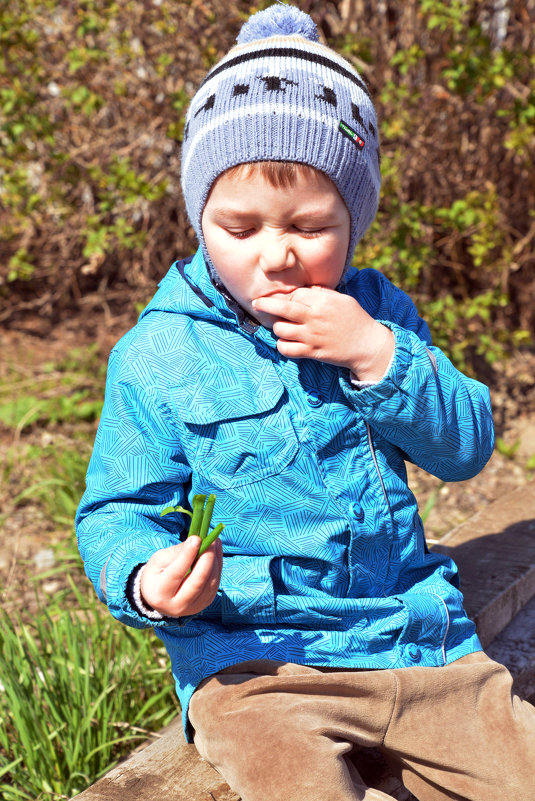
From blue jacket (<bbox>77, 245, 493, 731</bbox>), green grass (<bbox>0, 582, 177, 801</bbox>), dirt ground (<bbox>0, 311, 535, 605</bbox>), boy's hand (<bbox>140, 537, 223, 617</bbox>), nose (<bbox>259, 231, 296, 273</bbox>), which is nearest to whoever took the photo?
boy's hand (<bbox>140, 537, 223, 617</bbox>)

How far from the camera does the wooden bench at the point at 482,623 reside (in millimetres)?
1686

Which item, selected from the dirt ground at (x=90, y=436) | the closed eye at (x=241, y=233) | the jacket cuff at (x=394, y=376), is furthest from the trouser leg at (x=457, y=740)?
the dirt ground at (x=90, y=436)

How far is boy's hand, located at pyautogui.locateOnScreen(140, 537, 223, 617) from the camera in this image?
142cm

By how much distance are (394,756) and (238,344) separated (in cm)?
88

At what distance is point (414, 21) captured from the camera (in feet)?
12.7

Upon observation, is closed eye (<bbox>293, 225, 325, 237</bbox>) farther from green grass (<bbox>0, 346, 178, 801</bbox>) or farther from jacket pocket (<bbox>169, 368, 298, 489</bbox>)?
green grass (<bbox>0, 346, 178, 801</bbox>)

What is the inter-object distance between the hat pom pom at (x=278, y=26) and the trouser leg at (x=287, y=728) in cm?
126

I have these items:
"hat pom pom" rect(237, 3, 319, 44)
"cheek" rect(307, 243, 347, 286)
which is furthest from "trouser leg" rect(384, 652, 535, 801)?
"hat pom pom" rect(237, 3, 319, 44)

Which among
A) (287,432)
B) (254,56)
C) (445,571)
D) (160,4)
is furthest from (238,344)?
(160,4)

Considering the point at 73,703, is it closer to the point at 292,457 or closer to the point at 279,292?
the point at 292,457

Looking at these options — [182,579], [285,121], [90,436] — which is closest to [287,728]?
[182,579]

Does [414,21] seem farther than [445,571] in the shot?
Yes

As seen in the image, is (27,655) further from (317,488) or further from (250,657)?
(317,488)

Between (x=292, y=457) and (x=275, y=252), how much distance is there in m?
0.39
